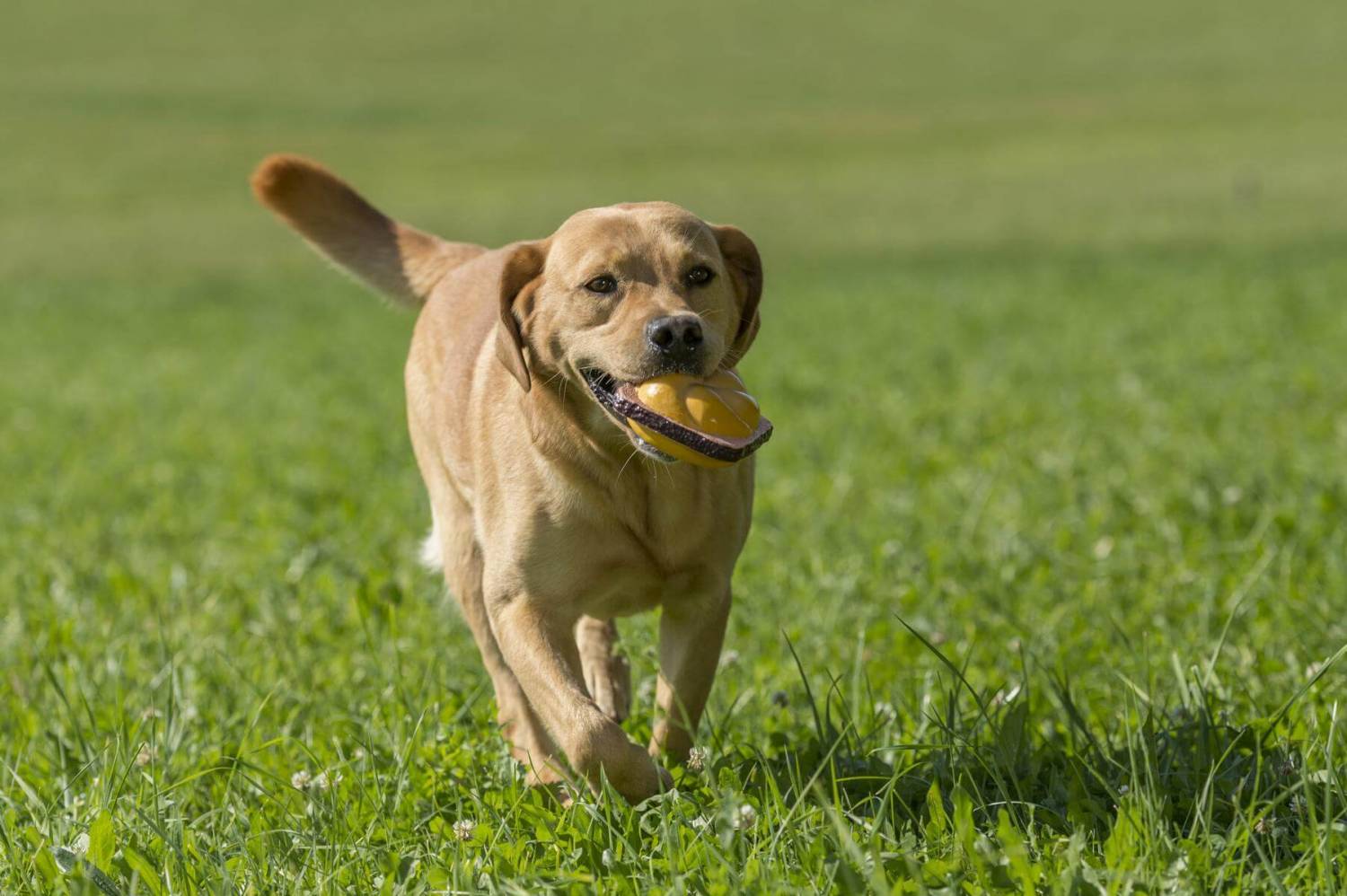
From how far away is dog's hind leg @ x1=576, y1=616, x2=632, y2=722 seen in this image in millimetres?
4184

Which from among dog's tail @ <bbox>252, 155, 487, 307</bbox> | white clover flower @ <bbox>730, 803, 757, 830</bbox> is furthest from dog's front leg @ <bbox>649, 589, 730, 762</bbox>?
dog's tail @ <bbox>252, 155, 487, 307</bbox>

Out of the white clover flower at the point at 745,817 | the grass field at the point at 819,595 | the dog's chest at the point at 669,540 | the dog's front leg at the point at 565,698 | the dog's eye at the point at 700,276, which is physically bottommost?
the grass field at the point at 819,595

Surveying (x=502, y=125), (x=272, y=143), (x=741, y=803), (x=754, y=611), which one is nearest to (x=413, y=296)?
(x=754, y=611)

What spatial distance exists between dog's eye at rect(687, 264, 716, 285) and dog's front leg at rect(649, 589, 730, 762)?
2.38 feet

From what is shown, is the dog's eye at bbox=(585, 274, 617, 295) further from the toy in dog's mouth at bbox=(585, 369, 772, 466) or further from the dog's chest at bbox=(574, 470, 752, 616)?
the dog's chest at bbox=(574, 470, 752, 616)

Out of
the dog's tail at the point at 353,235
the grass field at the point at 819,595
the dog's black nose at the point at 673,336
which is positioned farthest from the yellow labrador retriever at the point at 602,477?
the dog's tail at the point at 353,235

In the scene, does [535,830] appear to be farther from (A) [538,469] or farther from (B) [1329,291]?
(B) [1329,291]

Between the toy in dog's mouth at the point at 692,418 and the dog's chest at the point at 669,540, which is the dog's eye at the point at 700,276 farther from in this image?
the dog's chest at the point at 669,540

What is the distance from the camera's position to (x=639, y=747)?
3250 mm

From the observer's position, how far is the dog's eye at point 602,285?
3.53 metres

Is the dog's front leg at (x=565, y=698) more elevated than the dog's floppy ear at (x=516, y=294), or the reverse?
the dog's floppy ear at (x=516, y=294)

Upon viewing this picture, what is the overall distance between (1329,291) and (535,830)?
44.7 ft

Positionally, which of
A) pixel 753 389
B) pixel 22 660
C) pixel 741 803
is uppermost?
pixel 741 803

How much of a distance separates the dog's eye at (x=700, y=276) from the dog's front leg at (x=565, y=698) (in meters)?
0.82
